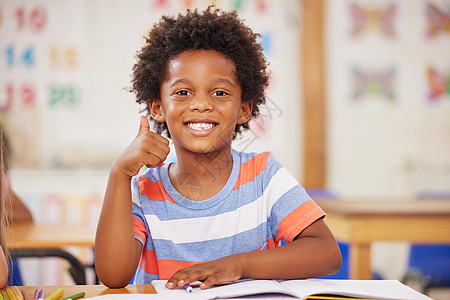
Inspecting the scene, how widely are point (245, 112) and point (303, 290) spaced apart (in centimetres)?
54

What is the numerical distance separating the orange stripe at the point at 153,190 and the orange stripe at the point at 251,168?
0.15 metres

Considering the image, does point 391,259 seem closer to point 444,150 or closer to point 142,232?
point 444,150

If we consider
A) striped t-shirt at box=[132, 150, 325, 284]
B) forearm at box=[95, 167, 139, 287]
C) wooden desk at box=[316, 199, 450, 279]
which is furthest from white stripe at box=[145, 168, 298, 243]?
wooden desk at box=[316, 199, 450, 279]

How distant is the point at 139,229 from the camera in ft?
3.63

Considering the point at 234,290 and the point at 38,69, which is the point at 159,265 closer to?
the point at 234,290

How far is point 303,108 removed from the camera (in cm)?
385

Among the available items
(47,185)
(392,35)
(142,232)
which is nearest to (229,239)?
(142,232)

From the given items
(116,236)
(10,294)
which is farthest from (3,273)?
(116,236)

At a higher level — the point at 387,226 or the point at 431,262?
the point at 387,226

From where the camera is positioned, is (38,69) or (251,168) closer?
(251,168)

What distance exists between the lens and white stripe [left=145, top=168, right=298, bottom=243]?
112cm

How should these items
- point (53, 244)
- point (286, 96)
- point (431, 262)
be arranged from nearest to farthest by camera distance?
1. point (53, 244)
2. point (431, 262)
3. point (286, 96)

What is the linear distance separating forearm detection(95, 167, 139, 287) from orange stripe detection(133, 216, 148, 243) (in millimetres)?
78

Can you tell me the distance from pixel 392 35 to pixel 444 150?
94 cm
